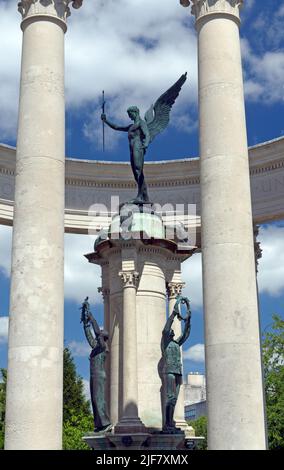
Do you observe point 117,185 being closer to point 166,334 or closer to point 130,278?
point 130,278

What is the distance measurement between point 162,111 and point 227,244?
2913 cm

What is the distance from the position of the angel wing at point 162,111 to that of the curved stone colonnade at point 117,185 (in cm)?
3031

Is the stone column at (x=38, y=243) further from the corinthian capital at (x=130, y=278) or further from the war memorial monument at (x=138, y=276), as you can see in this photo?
the corinthian capital at (x=130, y=278)

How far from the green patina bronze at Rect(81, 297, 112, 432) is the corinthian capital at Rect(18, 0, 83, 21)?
87.5ft

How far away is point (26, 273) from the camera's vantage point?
188 feet

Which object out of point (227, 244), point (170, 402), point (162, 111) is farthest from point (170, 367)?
point (162, 111)

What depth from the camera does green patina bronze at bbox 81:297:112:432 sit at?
66.8 m

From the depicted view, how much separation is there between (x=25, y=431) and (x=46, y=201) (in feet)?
59.4

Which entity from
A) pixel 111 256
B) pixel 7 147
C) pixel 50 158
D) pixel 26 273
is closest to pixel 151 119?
pixel 111 256

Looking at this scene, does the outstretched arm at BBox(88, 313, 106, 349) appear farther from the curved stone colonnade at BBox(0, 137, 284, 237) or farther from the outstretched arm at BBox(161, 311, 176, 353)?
the curved stone colonnade at BBox(0, 137, 284, 237)

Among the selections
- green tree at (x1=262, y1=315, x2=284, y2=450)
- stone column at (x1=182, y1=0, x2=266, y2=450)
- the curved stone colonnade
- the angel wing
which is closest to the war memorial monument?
stone column at (x1=182, y1=0, x2=266, y2=450)

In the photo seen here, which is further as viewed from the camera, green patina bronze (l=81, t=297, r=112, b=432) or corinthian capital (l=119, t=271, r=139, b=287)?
corinthian capital (l=119, t=271, r=139, b=287)

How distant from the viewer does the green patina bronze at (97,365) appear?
6675 cm

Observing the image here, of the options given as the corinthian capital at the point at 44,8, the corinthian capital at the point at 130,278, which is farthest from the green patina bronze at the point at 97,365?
the corinthian capital at the point at 44,8
